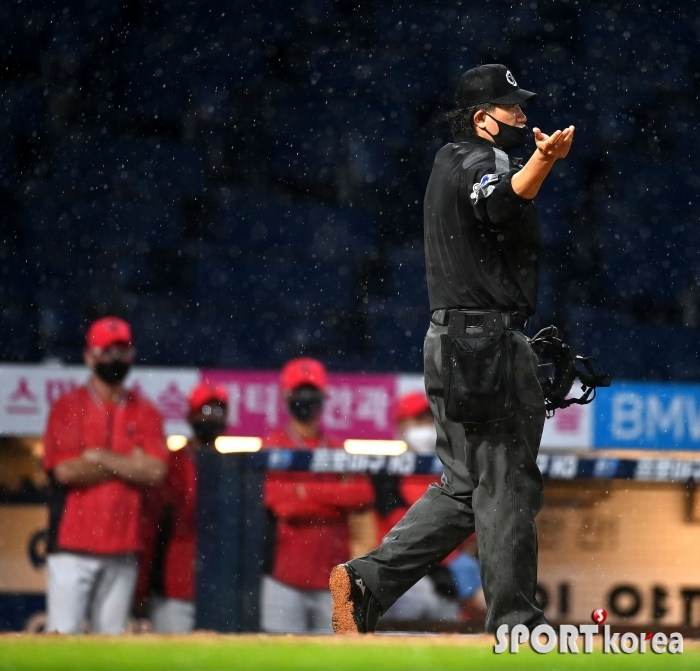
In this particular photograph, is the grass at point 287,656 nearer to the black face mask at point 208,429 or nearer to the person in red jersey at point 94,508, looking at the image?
the person in red jersey at point 94,508

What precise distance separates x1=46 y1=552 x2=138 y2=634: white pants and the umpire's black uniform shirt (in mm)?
2808

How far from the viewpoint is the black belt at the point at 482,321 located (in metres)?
3.23

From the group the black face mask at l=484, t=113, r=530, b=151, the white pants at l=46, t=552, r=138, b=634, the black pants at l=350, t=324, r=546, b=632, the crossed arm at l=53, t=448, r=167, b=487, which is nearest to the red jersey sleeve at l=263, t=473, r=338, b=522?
the crossed arm at l=53, t=448, r=167, b=487

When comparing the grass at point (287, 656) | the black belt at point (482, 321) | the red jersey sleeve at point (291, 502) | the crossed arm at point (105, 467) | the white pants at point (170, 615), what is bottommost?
the white pants at point (170, 615)

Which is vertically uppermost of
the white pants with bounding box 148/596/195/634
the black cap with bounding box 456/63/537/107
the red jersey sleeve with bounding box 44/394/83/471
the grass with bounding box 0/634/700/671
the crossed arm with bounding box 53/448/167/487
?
the black cap with bounding box 456/63/537/107

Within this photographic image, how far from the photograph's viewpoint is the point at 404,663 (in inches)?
96.1

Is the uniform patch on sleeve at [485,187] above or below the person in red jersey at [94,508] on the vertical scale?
above

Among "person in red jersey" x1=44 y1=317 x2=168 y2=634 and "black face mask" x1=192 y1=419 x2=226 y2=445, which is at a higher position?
"black face mask" x1=192 y1=419 x2=226 y2=445

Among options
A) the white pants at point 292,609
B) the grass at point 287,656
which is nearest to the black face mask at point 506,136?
the grass at point 287,656

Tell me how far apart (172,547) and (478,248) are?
Answer: 2584 mm

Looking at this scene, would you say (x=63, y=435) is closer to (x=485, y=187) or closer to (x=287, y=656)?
(x=485, y=187)

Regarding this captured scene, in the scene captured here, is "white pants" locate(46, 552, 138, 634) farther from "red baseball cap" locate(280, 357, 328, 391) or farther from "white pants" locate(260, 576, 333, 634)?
"red baseball cap" locate(280, 357, 328, 391)

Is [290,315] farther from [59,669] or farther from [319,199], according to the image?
[59,669]

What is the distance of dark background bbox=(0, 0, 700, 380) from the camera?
1203 cm
